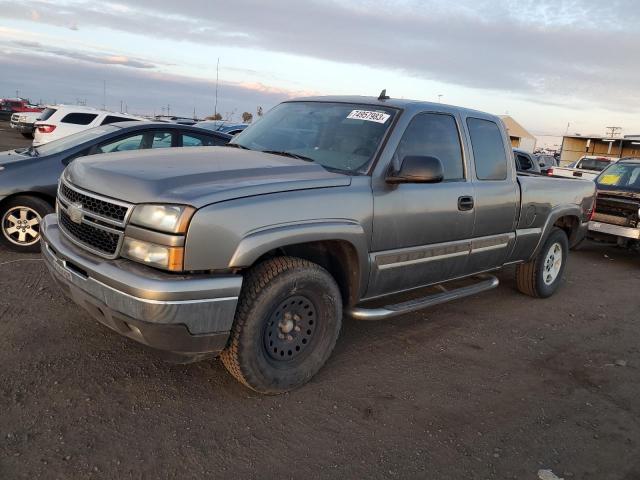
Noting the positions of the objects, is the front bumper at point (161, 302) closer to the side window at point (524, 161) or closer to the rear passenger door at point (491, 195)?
the rear passenger door at point (491, 195)

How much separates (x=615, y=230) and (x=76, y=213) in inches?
321

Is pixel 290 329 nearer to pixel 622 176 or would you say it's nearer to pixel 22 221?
pixel 22 221

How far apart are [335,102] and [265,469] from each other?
114 inches

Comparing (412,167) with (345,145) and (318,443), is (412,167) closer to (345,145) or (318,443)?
(345,145)

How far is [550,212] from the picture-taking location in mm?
5668

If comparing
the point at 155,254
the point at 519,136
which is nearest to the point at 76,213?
the point at 155,254

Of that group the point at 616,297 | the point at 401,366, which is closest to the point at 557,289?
the point at 616,297

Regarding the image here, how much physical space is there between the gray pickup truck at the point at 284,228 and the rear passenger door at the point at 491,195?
18mm

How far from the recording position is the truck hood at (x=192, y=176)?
9.45ft

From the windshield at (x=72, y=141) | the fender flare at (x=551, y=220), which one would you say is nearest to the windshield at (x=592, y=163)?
the fender flare at (x=551, y=220)

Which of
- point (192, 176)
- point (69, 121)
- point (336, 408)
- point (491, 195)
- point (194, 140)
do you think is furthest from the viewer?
point (69, 121)

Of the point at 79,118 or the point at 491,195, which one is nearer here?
the point at 491,195

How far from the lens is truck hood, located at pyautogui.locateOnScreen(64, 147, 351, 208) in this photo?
288cm

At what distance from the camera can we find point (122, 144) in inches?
255
